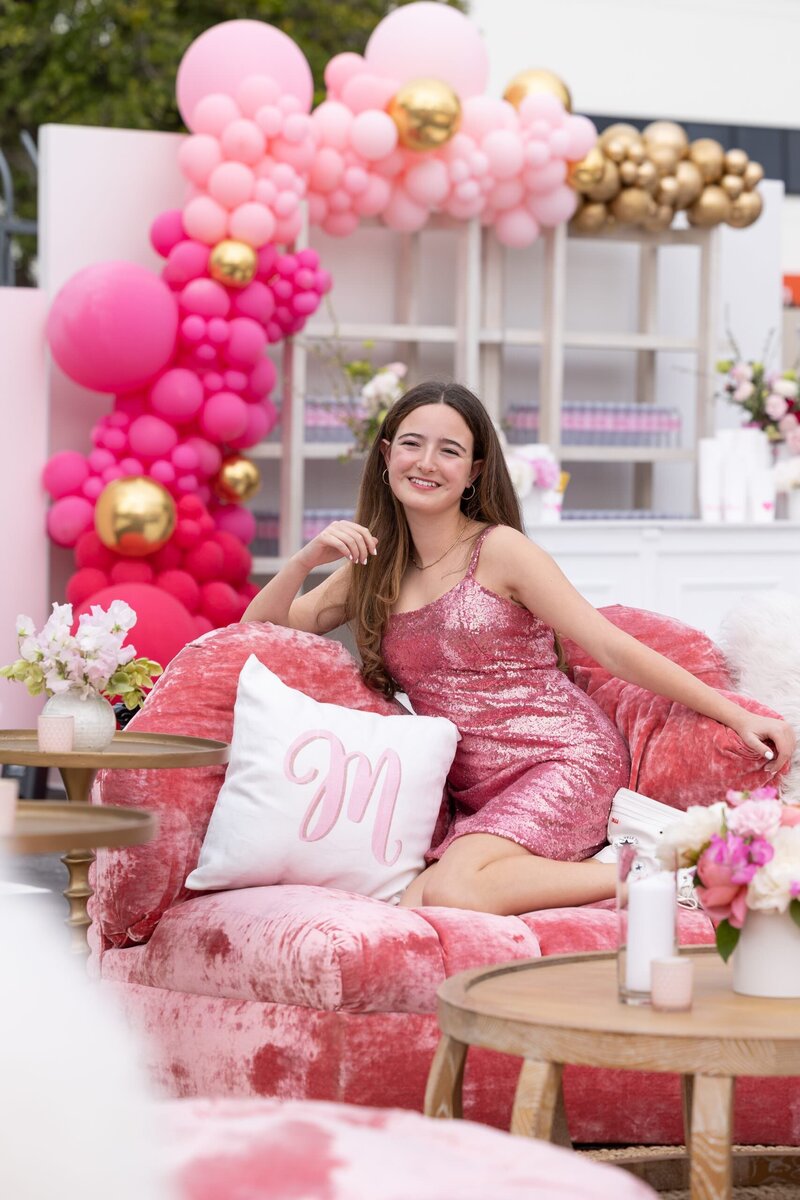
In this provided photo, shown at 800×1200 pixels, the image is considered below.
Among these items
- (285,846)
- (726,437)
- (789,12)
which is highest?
(789,12)

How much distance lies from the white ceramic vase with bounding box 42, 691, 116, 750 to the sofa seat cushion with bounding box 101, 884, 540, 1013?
0.96ft

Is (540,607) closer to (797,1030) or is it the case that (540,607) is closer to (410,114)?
(797,1030)

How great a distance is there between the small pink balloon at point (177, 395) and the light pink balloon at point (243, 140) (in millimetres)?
706

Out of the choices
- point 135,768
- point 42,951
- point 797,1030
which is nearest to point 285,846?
point 135,768

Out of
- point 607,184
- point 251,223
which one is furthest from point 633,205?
point 251,223

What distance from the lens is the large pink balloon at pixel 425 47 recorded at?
585 centimetres

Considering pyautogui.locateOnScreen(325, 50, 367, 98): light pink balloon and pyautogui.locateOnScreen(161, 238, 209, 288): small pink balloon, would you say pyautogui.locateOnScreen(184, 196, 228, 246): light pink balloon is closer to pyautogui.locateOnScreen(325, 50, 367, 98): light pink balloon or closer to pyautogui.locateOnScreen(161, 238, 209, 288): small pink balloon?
pyautogui.locateOnScreen(161, 238, 209, 288): small pink balloon

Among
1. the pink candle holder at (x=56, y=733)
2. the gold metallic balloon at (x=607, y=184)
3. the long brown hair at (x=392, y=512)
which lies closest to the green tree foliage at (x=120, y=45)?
the gold metallic balloon at (x=607, y=184)

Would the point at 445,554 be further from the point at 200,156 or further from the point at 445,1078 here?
the point at 200,156

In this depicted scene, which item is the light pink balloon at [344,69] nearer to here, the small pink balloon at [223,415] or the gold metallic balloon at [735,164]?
the small pink balloon at [223,415]

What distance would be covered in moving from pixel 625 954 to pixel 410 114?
14.2 ft

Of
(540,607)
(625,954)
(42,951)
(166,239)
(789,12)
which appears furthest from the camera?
(789,12)

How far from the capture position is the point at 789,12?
14.0 metres

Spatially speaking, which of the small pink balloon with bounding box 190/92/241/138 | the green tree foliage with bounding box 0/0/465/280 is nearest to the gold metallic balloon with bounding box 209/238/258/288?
the small pink balloon with bounding box 190/92/241/138
